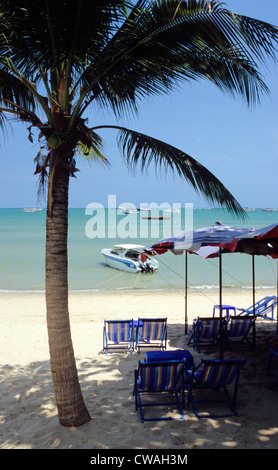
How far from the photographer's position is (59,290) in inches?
160

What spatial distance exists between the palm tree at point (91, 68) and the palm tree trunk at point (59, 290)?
0.01 metres

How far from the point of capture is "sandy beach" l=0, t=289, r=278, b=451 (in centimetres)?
408

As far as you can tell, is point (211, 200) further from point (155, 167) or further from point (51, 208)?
point (51, 208)

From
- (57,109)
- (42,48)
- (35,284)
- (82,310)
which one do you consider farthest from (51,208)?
(35,284)

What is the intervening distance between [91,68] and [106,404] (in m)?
4.35

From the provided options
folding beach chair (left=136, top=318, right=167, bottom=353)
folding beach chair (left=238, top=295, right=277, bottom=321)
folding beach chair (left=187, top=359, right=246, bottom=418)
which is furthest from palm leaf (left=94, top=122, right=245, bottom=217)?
folding beach chair (left=238, top=295, right=277, bottom=321)

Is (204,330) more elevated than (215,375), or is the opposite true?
(215,375)

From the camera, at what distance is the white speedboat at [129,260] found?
23.4 m

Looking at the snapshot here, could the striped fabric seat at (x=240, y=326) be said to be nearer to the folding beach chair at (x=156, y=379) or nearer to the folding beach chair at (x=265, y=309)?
the folding beach chair at (x=265, y=309)

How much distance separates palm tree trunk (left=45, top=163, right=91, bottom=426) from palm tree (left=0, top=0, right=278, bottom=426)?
0.01 meters

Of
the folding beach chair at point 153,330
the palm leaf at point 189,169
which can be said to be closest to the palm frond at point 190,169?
the palm leaf at point 189,169

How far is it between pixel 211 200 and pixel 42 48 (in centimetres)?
245

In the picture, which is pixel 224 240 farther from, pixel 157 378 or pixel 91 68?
pixel 91 68

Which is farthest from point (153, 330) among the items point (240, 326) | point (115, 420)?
point (115, 420)
